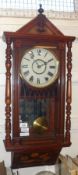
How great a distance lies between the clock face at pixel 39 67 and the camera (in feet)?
5.14

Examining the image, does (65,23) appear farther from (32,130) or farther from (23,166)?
(23,166)

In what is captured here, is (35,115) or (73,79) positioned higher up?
(73,79)

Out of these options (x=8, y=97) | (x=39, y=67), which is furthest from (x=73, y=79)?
(x=8, y=97)

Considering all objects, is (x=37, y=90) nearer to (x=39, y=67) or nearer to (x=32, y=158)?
(x=39, y=67)

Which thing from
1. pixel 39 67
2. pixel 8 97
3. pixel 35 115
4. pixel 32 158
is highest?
pixel 39 67

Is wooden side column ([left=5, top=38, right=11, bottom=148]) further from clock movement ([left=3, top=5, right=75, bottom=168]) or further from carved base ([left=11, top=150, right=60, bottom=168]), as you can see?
carved base ([left=11, top=150, right=60, bottom=168])

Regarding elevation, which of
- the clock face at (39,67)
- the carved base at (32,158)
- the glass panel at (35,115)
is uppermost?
the clock face at (39,67)

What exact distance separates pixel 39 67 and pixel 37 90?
0.46 ft

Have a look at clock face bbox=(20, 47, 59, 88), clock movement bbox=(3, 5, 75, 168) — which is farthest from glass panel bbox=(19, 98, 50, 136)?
clock face bbox=(20, 47, 59, 88)

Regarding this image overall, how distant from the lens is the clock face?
Result: 1.57 metres

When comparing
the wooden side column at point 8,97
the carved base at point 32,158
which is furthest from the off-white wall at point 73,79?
the wooden side column at point 8,97

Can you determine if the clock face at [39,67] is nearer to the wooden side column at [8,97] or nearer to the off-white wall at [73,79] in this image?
the wooden side column at [8,97]

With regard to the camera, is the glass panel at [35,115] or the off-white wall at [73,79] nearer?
the glass panel at [35,115]

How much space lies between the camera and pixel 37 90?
1584mm
